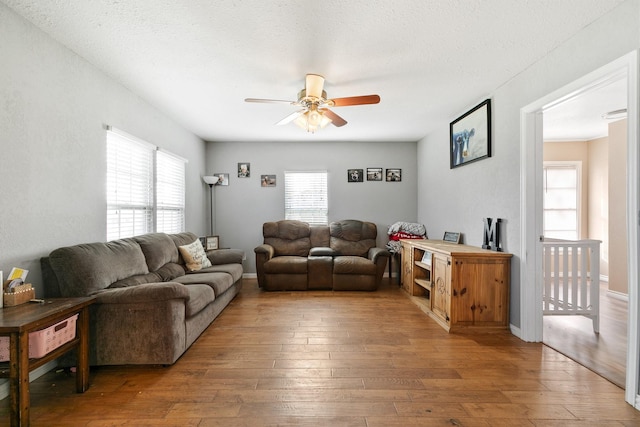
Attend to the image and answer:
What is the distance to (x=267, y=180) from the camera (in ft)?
17.9

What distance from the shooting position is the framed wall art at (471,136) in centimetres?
325

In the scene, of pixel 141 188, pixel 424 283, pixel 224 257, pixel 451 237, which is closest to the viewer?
pixel 141 188

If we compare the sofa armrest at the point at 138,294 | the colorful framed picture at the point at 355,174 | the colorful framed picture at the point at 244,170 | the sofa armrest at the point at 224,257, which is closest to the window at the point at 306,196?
the colorful framed picture at the point at 355,174

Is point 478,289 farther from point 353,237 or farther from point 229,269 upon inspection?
point 229,269

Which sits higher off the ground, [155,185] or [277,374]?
[155,185]

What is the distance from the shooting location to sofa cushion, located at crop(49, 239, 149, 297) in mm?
2158

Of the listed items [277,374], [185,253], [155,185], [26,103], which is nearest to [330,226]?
[185,253]

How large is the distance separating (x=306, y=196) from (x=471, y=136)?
2.96 metres

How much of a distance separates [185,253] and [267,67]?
2.49 m

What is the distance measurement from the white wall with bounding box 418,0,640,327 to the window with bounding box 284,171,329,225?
6.38 feet

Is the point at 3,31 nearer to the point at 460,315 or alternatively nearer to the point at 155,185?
the point at 155,185

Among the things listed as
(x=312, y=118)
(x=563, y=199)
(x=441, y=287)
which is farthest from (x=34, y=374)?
(x=563, y=199)

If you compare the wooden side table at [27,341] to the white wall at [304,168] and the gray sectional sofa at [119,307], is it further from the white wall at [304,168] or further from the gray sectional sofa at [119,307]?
the white wall at [304,168]

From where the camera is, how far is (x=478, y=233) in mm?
3447
